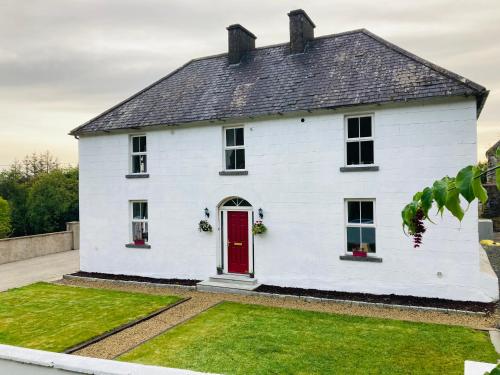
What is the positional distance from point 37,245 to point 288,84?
1670 cm

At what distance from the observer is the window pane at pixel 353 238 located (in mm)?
12586

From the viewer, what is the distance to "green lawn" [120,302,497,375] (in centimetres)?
748

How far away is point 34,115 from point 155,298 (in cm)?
2273

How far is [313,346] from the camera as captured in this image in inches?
333

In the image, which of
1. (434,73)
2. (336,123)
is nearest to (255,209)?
(336,123)

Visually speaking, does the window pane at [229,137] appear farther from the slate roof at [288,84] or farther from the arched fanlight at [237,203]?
the arched fanlight at [237,203]

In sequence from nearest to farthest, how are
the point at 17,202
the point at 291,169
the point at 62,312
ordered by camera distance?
1. the point at 62,312
2. the point at 291,169
3. the point at 17,202

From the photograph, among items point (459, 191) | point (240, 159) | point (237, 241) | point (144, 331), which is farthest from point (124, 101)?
point (459, 191)

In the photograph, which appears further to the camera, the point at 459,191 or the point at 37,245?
the point at 37,245

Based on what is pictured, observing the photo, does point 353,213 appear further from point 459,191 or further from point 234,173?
point 459,191

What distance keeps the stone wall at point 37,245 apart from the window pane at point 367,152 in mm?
18117

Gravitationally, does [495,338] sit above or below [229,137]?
below

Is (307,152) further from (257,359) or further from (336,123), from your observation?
(257,359)

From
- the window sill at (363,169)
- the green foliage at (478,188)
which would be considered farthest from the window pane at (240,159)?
the green foliage at (478,188)
